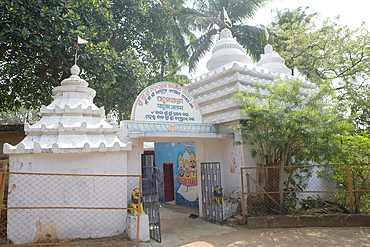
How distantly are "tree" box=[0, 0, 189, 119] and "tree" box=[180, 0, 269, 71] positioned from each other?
4899 mm

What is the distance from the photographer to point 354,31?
11422 millimetres

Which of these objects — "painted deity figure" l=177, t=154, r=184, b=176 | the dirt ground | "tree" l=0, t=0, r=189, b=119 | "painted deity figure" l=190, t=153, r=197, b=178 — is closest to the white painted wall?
the dirt ground

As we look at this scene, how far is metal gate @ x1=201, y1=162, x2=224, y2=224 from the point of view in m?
7.03

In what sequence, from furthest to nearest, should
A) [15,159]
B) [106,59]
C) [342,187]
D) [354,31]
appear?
[354,31]
[106,59]
[342,187]
[15,159]

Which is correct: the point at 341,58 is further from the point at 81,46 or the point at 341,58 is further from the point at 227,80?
the point at 81,46

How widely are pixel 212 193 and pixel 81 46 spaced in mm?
6991

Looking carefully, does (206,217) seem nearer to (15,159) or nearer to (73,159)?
(73,159)

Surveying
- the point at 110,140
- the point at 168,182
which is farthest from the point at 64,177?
the point at 168,182

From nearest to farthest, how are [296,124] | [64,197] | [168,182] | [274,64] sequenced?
[64,197]
[296,124]
[274,64]
[168,182]

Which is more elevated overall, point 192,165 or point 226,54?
point 226,54

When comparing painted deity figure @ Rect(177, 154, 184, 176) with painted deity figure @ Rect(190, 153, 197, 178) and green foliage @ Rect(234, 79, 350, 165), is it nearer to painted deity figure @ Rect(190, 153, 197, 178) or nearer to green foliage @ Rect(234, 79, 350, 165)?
painted deity figure @ Rect(190, 153, 197, 178)

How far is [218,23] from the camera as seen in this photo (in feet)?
59.2

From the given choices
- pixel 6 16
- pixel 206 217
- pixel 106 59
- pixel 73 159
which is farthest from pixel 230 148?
pixel 6 16

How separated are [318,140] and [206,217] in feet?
12.3
